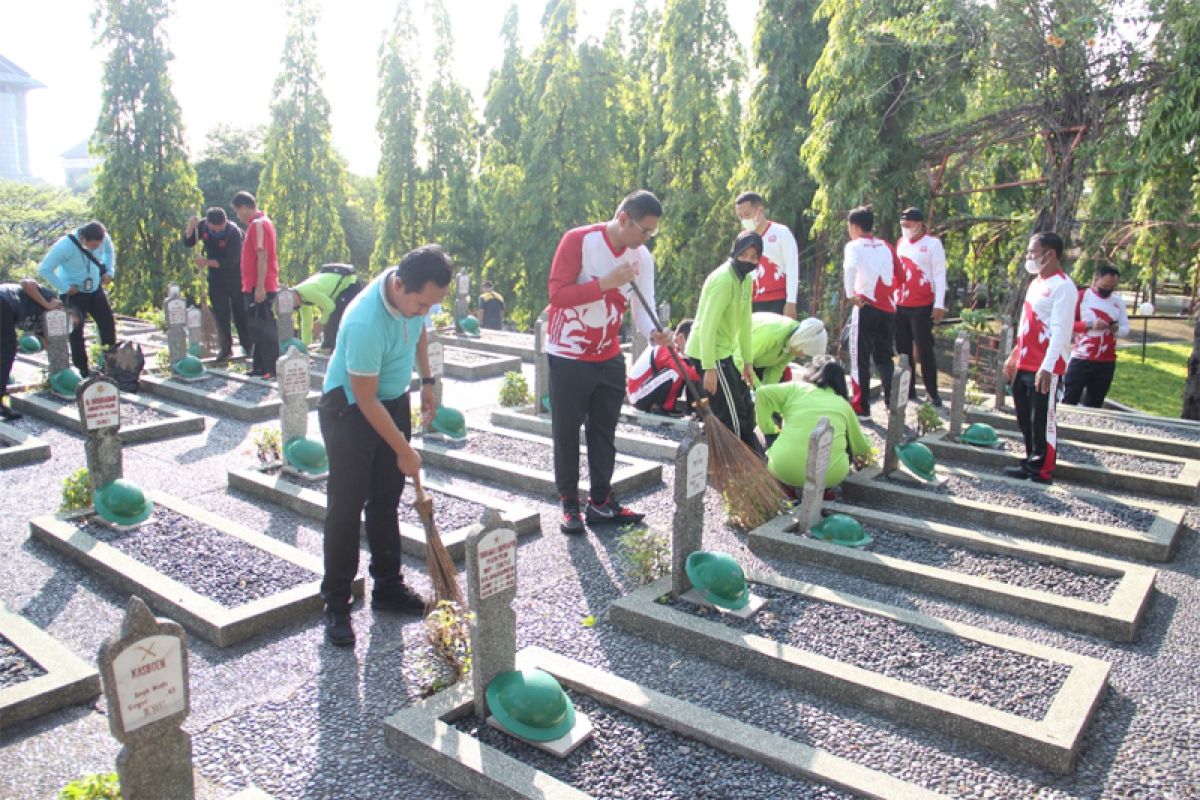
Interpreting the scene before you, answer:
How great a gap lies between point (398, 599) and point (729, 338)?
2.92m

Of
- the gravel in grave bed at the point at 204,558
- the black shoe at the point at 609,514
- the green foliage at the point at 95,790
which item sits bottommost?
the gravel in grave bed at the point at 204,558

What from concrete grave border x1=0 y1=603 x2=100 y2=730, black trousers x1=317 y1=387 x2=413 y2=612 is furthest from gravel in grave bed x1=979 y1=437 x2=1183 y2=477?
concrete grave border x1=0 y1=603 x2=100 y2=730

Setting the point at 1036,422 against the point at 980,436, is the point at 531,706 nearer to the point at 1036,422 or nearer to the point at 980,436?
the point at 1036,422

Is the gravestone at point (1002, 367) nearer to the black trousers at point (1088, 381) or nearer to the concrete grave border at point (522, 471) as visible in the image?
the black trousers at point (1088, 381)

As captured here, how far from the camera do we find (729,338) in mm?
6320

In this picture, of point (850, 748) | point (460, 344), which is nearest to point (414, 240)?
point (460, 344)

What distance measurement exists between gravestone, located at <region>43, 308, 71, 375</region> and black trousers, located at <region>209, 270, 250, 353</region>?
1715mm

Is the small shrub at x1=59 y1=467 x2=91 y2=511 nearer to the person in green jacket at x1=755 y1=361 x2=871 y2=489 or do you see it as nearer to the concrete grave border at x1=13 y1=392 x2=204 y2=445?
the concrete grave border at x1=13 y1=392 x2=204 y2=445

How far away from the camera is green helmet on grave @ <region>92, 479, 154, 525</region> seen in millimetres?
5699

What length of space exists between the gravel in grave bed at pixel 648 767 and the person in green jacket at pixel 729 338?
2946mm

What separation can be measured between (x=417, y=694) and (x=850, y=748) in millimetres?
1789

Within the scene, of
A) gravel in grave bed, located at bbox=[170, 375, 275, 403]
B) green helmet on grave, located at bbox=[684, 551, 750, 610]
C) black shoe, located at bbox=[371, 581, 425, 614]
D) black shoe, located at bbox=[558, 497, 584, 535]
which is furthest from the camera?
gravel in grave bed, located at bbox=[170, 375, 275, 403]

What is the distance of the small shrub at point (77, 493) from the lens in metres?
5.84

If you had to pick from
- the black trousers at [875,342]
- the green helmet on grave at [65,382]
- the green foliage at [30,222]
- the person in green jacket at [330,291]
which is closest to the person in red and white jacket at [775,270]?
the black trousers at [875,342]
